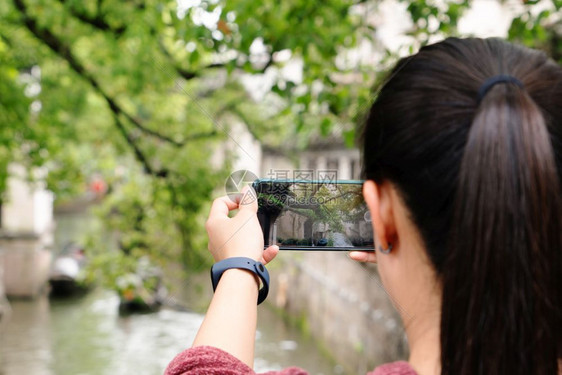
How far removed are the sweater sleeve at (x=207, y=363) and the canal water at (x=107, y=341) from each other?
1116 cm

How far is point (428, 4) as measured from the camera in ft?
10.8

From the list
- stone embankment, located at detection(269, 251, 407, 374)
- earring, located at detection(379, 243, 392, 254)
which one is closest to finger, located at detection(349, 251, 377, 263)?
earring, located at detection(379, 243, 392, 254)

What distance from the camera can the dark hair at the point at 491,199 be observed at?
2.27 feet

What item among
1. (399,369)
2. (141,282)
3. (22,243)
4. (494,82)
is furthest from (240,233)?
(22,243)

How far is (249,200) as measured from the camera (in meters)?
0.94

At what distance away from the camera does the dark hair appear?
69 cm

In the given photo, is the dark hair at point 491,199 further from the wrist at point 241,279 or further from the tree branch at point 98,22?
the tree branch at point 98,22

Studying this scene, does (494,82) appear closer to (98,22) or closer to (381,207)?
(381,207)

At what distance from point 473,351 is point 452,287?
65 millimetres

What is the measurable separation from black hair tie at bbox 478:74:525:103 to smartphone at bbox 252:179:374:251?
0.82ft

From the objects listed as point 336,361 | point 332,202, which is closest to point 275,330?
Result: point 336,361

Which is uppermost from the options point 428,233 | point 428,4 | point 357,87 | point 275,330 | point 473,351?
point 428,4

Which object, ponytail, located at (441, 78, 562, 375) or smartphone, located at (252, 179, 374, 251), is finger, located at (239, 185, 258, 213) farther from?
ponytail, located at (441, 78, 562, 375)

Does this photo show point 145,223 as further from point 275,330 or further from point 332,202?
point 275,330
